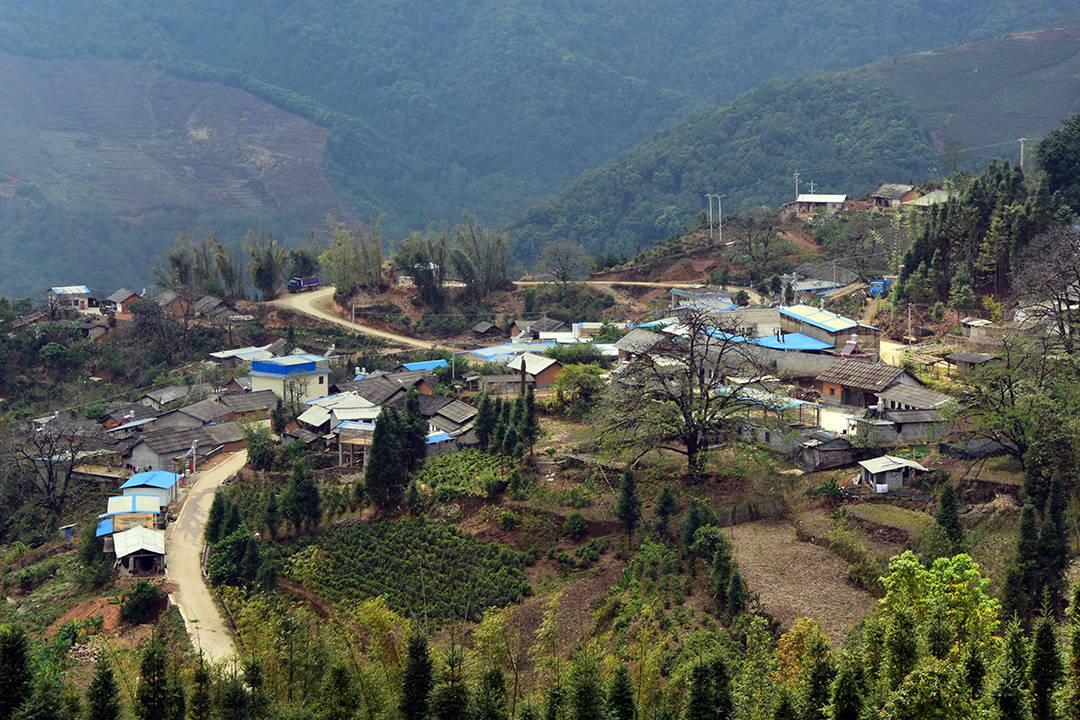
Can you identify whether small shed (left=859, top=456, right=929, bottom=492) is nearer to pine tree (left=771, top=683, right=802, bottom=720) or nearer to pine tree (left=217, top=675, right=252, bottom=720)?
pine tree (left=771, top=683, right=802, bottom=720)

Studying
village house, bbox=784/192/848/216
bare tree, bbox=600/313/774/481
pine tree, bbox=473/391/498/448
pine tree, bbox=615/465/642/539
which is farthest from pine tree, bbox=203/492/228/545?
village house, bbox=784/192/848/216

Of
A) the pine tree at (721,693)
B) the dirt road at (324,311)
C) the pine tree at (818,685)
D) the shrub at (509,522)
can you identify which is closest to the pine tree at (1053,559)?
the pine tree at (818,685)

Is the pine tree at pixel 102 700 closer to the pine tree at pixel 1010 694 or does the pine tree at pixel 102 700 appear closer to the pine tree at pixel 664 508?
the pine tree at pixel 1010 694

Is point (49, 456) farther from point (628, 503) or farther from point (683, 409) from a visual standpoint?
point (683, 409)

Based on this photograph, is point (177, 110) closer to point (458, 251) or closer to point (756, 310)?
point (458, 251)

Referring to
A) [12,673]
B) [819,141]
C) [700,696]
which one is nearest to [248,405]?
[12,673]

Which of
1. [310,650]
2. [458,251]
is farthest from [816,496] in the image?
[458,251]
